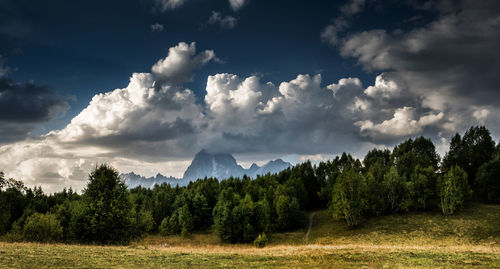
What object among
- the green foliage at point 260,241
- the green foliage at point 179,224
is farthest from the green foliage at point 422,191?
the green foliage at point 179,224

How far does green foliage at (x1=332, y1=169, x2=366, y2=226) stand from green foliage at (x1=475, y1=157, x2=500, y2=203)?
40.7 meters

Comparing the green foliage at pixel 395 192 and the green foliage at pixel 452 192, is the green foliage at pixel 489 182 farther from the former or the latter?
the green foliage at pixel 395 192

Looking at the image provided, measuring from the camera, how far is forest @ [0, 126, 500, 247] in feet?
123

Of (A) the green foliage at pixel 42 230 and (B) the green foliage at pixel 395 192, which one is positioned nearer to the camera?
(A) the green foliage at pixel 42 230

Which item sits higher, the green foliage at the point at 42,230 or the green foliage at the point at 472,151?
the green foliage at the point at 472,151

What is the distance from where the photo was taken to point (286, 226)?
8606cm

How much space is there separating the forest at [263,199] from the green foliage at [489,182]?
24cm

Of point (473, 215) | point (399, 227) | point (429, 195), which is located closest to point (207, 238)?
point (399, 227)

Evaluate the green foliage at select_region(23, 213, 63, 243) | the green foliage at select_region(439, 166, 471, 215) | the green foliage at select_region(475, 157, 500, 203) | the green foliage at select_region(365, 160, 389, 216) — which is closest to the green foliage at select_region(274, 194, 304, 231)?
the green foliage at select_region(365, 160, 389, 216)

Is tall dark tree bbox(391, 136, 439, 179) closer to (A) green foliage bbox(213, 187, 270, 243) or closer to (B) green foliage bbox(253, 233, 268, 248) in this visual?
(A) green foliage bbox(213, 187, 270, 243)

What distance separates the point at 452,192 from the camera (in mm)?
73875

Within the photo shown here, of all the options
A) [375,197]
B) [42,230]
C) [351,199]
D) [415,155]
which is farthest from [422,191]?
[42,230]

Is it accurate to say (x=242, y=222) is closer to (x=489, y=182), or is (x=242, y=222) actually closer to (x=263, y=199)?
(x=263, y=199)

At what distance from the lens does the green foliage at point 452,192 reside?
2879 inches
